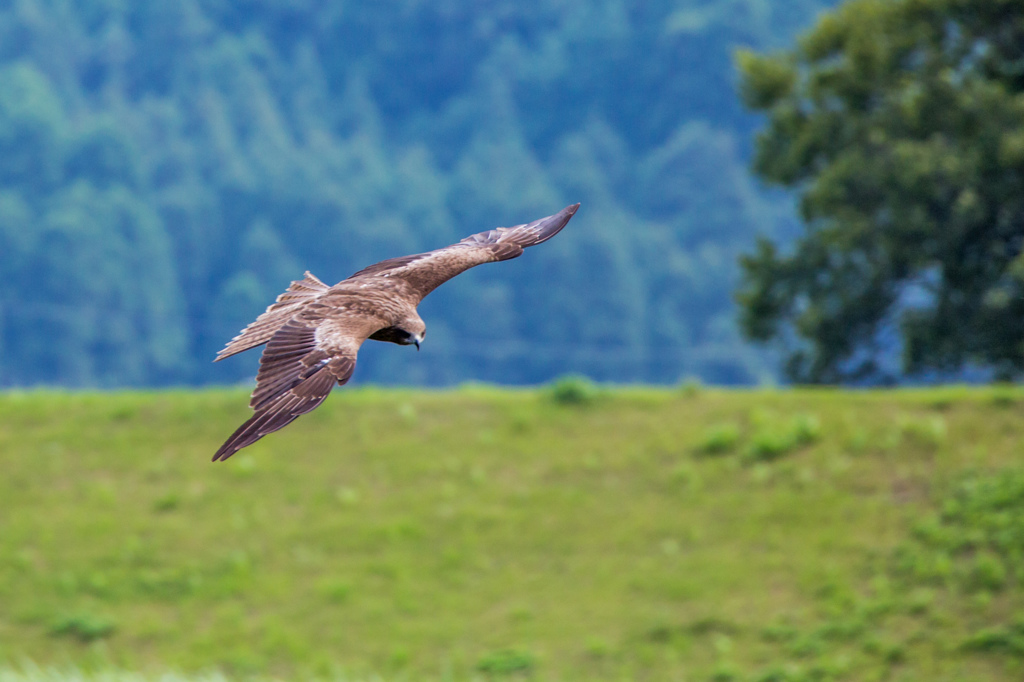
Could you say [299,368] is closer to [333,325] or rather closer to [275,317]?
[333,325]

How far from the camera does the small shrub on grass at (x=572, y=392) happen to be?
19.2 metres

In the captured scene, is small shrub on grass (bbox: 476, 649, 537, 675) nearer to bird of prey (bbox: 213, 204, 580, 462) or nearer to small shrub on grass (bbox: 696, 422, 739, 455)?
small shrub on grass (bbox: 696, 422, 739, 455)

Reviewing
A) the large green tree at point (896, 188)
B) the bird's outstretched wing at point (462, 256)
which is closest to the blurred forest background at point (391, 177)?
the large green tree at point (896, 188)

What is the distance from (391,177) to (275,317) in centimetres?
10272

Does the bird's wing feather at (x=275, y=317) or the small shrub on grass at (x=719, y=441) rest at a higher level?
the small shrub on grass at (x=719, y=441)

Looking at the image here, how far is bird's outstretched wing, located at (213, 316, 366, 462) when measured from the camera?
165 inches

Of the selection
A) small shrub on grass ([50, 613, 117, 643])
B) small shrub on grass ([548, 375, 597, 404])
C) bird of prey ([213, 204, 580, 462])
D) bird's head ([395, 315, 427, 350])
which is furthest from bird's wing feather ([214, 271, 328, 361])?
small shrub on grass ([548, 375, 597, 404])

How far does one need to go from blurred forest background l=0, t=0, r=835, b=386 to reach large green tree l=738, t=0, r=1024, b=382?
58366 millimetres

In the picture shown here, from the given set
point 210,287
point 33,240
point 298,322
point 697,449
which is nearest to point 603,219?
point 210,287

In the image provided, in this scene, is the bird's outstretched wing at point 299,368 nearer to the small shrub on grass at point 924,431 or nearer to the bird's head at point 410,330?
the bird's head at point 410,330

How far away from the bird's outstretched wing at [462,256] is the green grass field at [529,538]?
28.7 feet

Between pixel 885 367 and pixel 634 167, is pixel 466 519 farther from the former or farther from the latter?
pixel 634 167

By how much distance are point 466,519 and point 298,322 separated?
12.5m

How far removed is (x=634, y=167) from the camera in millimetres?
106562
